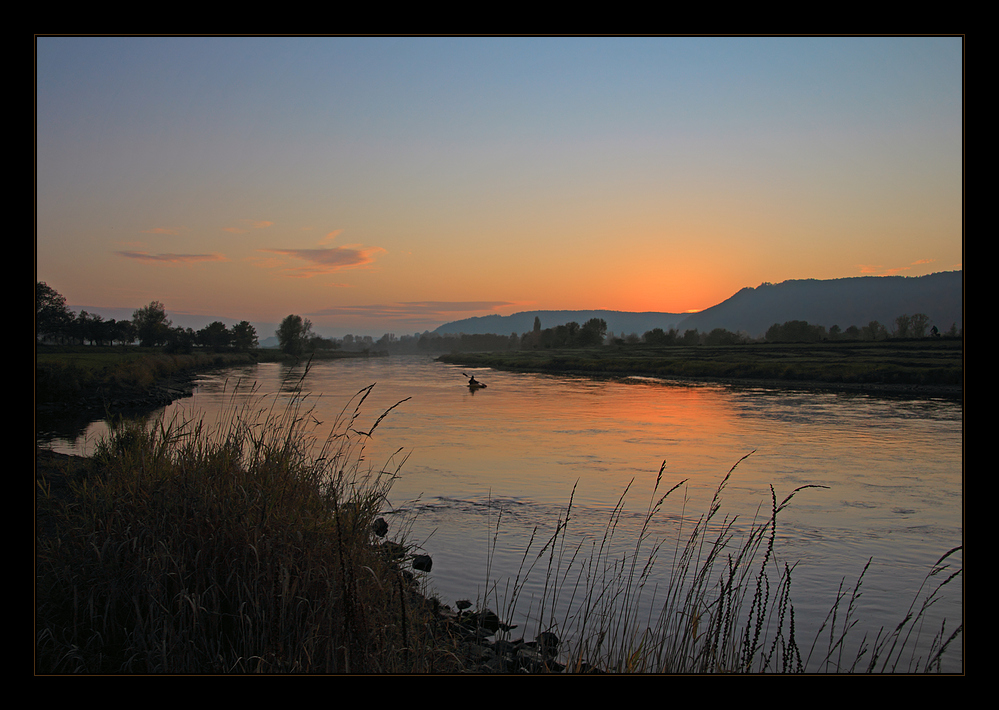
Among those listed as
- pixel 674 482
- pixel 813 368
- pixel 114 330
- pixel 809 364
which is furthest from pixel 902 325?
pixel 114 330

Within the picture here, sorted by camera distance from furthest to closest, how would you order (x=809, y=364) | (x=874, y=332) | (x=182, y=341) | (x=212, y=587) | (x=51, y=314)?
1. (x=874, y=332)
2. (x=809, y=364)
3. (x=182, y=341)
4. (x=51, y=314)
5. (x=212, y=587)

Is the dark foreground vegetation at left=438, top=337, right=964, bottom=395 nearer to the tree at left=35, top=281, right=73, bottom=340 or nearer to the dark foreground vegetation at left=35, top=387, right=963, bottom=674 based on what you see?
the dark foreground vegetation at left=35, top=387, right=963, bottom=674

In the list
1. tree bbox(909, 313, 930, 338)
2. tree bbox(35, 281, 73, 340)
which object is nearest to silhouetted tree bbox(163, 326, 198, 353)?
tree bbox(35, 281, 73, 340)

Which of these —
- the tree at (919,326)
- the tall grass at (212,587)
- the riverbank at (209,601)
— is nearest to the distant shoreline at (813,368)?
the tree at (919,326)

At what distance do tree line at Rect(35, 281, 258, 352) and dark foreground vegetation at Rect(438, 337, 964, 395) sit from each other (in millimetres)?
33430

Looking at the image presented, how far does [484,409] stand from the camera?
96.0 ft

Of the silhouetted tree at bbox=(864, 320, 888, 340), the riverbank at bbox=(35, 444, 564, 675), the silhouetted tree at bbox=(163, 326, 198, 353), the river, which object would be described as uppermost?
the silhouetted tree at bbox=(864, 320, 888, 340)

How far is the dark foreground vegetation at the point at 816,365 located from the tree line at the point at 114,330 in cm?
3343

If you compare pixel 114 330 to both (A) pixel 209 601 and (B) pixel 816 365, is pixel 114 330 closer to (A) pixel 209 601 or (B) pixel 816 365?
(A) pixel 209 601

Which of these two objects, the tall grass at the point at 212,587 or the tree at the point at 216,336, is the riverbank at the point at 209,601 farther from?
the tree at the point at 216,336

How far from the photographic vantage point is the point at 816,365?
4819 centimetres

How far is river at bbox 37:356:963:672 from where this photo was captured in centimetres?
721

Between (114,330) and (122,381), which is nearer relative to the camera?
(114,330)

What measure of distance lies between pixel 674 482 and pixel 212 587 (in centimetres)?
1086
